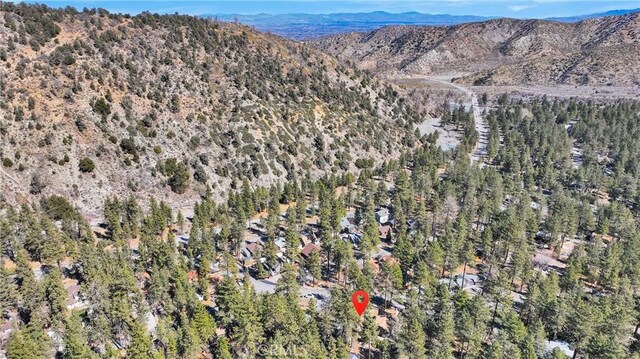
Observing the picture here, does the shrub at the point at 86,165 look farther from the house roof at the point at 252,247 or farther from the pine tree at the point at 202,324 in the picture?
the pine tree at the point at 202,324

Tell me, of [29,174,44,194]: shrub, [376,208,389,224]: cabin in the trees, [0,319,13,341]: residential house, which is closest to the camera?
[0,319,13,341]: residential house

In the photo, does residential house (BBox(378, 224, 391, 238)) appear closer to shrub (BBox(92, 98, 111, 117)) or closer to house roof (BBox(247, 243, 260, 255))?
house roof (BBox(247, 243, 260, 255))

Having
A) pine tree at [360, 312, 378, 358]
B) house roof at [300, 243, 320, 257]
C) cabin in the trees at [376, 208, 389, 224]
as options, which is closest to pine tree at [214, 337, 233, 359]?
pine tree at [360, 312, 378, 358]

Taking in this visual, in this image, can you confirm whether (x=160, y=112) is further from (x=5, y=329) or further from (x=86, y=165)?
(x=5, y=329)

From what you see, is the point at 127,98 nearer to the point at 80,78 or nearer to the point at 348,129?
the point at 80,78

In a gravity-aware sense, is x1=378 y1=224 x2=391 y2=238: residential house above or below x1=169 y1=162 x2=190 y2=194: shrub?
below

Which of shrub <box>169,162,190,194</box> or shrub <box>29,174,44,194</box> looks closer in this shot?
shrub <box>29,174,44,194</box>

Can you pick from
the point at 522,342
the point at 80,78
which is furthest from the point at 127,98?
the point at 522,342

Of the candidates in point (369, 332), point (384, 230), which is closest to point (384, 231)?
point (384, 230)
